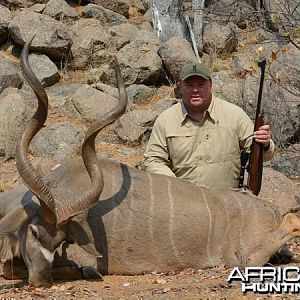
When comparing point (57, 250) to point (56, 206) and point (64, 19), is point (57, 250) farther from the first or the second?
point (64, 19)

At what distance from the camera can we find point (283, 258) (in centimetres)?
396

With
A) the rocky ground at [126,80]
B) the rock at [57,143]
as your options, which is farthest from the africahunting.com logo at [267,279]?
the rock at [57,143]

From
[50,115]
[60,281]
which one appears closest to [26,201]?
[60,281]

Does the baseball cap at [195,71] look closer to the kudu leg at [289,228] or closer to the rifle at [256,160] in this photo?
the rifle at [256,160]

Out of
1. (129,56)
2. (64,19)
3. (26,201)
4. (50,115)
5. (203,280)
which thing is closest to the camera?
(203,280)

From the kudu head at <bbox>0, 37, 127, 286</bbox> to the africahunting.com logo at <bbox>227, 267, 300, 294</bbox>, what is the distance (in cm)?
83

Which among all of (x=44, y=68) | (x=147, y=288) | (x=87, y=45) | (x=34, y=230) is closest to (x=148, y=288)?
(x=147, y=288)

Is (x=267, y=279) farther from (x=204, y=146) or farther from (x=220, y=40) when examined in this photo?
(x=220, y=40)

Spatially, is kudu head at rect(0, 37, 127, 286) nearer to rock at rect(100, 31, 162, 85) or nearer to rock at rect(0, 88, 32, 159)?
rock at rect(0, 88, 32, 159)

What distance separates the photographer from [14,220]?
12.0 feet

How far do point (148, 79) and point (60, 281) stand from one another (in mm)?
5742

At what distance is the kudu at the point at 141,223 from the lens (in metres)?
3.63

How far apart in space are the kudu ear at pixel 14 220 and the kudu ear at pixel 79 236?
24 cm

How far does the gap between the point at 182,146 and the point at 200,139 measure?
0.13 meters
